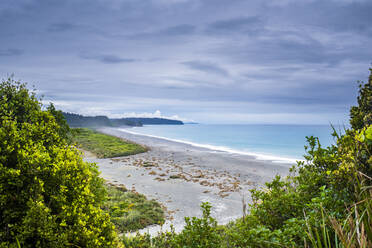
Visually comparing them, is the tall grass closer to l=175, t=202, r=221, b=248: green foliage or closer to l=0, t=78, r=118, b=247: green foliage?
l=175, t=202, r=221, b=248: green foliage

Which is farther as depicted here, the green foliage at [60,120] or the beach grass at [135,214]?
the beach grass at [135,214]

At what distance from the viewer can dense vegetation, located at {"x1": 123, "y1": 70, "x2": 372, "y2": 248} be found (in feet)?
9.16

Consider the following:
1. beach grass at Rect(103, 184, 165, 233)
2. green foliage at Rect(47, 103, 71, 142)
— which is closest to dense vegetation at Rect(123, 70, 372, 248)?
green foliage at Rect(47, 103, 71, 142)

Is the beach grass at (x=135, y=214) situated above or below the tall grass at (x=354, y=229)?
below

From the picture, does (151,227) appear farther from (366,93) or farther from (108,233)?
(366,93)

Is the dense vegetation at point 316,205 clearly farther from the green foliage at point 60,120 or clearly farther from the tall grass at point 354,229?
the green foliage at point 60,120

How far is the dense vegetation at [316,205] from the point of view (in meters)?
2.79

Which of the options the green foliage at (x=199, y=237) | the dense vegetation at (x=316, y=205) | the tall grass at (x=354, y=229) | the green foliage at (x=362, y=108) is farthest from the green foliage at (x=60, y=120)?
the green foliage at (x=362, y=108)

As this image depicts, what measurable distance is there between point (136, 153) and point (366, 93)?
96.3 feet

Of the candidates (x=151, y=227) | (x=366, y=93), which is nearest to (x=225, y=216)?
(x=151, y=227)

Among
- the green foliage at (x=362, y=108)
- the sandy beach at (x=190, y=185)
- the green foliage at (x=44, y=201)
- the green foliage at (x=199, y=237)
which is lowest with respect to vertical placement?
the sandy beach at (x=190, y=185)

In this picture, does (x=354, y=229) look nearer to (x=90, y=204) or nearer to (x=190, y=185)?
(x=90, y=204)

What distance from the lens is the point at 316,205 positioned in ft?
9.43

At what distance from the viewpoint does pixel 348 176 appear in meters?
3.08
